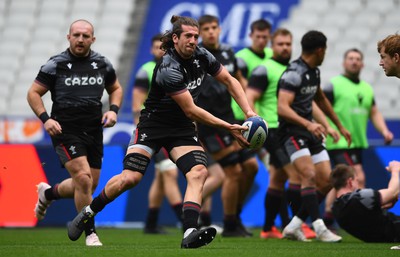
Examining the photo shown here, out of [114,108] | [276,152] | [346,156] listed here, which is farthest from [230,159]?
[114,108]

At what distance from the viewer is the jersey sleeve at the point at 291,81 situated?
10109 mm

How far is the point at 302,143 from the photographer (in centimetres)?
1021

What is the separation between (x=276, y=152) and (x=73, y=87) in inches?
113

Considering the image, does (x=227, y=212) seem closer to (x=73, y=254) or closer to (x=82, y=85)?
(x=82, y=85)

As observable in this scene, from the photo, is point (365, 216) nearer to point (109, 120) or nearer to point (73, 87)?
point (109, 120)

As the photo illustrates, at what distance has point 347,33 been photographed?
21.5m

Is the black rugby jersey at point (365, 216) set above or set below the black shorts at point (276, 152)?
below

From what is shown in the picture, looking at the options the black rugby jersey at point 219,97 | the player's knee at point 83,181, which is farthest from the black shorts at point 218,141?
the player's knee at point 83,181

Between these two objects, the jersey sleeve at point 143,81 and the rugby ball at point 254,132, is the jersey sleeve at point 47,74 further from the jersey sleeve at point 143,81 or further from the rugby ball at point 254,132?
the jersey sleeve at point 143,81

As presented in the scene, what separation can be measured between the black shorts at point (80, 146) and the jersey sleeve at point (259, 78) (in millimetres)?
2727

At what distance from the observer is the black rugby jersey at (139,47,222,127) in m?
8.07

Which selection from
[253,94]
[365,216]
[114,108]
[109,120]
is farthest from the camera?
[253,94]

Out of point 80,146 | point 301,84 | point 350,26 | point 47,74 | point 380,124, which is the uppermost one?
point 350,26

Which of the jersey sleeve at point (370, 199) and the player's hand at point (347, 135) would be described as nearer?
the jersey sleeve at point (370, 199)
